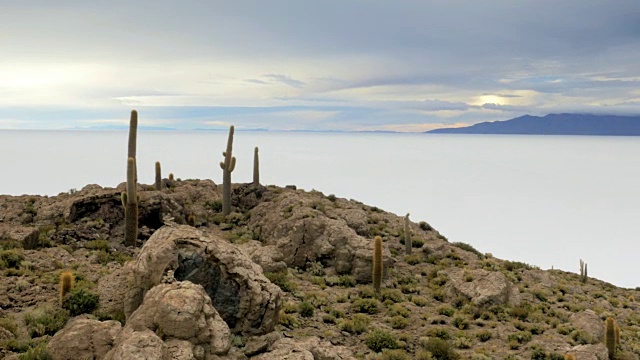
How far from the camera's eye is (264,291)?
14.4 metres

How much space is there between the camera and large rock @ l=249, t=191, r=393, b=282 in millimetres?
26734

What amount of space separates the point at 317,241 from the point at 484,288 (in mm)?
9521

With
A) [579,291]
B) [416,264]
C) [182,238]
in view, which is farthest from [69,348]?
[579,291]

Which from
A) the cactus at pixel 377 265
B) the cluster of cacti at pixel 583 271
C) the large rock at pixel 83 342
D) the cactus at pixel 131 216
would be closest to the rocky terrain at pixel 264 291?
the large rock at pixel 83 342

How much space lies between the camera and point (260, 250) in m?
25.7

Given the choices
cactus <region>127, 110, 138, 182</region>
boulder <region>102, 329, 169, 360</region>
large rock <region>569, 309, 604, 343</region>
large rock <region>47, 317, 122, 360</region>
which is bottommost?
large rock <region>569, 309, 604, 343</region>

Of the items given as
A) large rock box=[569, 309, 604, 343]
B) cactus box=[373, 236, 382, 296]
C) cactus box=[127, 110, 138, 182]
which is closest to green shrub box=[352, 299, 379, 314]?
cactus box=[373, 236, 382, 296]

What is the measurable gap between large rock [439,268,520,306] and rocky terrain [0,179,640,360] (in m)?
0.09

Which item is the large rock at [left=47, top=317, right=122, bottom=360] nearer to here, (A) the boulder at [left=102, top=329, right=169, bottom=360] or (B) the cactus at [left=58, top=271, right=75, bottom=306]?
(A) the boulder at [left=102, top=329, right=169, bottom=360]

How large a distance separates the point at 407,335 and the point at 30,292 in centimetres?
1432

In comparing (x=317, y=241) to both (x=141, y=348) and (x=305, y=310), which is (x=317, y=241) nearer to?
(x=305, y=310)

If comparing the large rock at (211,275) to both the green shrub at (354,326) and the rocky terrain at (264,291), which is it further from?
the green shrub at (354,326)

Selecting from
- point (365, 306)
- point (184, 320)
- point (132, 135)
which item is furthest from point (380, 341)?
point (132, 135)

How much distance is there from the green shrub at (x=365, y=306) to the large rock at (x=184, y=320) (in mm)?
11403
